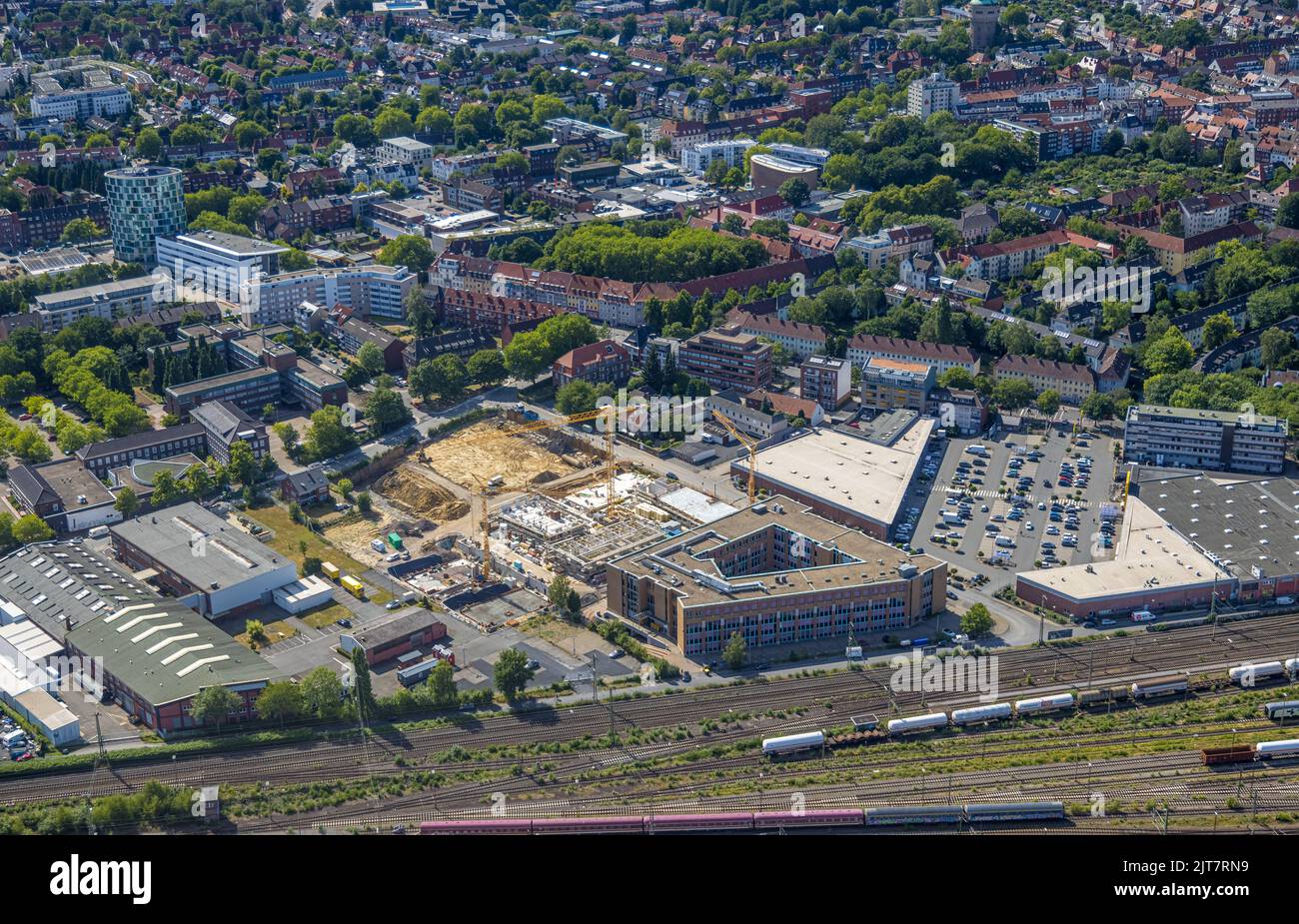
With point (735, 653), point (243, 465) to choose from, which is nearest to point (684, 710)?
point (735, 653)

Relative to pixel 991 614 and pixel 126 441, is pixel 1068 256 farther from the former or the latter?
pixel 126 441

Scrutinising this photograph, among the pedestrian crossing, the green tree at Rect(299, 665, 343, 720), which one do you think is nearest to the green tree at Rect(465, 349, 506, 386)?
the pedestrian crossing

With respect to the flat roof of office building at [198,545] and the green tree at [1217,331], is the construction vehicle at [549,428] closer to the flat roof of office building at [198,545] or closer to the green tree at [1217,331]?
the flat roof of office building at [198,545]

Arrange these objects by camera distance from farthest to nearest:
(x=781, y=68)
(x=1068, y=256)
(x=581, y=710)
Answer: (x=781, y=68) → (x=1068, y=256) → (x=581, y=710)

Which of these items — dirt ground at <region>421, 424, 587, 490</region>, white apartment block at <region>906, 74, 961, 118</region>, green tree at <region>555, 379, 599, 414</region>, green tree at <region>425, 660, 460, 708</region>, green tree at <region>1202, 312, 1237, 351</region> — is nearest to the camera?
green tree at <region>425, 660, 460, 708</region>

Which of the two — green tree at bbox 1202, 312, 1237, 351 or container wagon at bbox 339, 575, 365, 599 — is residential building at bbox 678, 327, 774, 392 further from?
container wagon at bbox 339, 575, 365, 599

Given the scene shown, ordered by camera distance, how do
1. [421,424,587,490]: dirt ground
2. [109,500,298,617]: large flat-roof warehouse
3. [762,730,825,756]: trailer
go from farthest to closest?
1. [421,424,587,490]: dirt ground
2. [109,500,298,617]: large flat-roof warehouse
3. [762,730,825,756]: trailer
